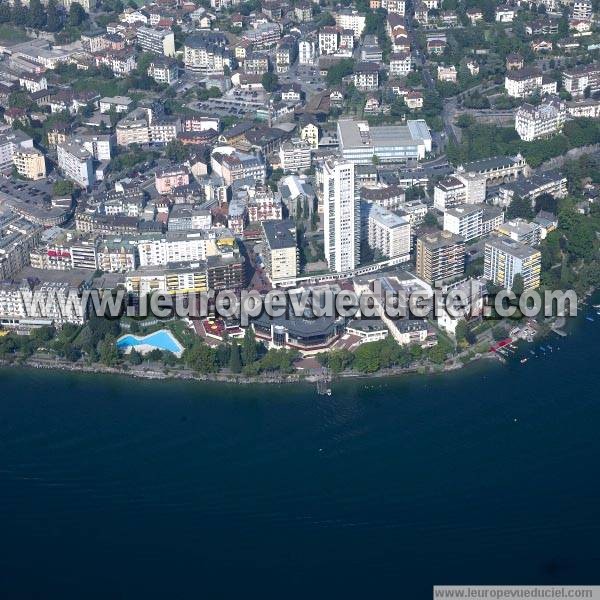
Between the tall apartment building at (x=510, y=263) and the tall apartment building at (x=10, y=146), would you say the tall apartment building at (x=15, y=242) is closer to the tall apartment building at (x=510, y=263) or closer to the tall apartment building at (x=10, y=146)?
the tall apartment building at (x=10, y=146)

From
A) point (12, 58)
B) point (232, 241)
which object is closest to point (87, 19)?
point (12, 58)

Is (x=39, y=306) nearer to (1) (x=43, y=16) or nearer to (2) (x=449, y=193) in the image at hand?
Result: (2) (x=449, y=193)

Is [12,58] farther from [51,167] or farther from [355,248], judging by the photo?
[355,248]

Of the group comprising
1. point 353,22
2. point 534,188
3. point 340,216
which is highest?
point 353,22

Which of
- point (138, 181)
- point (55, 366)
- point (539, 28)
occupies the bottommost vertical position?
point (55, 366)

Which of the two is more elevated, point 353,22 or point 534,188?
point 353,22

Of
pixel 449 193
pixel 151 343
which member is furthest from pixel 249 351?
pixel 449 193
